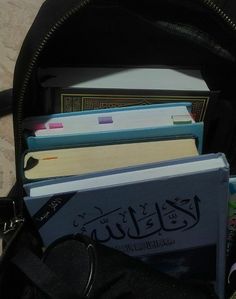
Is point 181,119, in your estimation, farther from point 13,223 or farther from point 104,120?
point 13,223

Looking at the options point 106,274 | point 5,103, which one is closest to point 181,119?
point 106,274

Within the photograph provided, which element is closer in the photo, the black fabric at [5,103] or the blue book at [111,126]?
the blue book at [111,126]

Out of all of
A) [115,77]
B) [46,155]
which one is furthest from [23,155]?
[115,77]

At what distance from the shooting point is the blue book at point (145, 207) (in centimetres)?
58

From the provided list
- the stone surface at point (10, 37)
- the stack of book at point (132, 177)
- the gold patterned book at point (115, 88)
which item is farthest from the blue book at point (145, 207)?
the stone surface at point (10, 37)

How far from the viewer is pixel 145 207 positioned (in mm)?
600

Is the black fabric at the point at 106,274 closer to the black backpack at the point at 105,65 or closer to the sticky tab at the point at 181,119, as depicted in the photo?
the black backpack at the point at 105,65

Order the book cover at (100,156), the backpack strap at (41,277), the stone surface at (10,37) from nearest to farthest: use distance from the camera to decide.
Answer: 1. the backpack strap at (41,277)
2. the book cover at (100,156)
3. the stone surface at (10,37)

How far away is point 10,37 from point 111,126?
45cm

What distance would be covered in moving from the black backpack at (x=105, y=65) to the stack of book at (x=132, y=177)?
0.08 feet

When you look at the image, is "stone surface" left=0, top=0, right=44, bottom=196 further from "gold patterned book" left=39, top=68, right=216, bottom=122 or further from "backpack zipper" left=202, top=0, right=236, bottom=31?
"backpack zipper" left=202, top=0, right=236, bottom=31

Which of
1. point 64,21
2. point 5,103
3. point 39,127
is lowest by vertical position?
point 5,103

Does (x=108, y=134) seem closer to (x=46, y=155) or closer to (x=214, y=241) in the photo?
(x=46, y=155)

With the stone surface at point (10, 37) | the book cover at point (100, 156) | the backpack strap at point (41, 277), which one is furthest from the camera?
the stone surface at point (10, 37)
